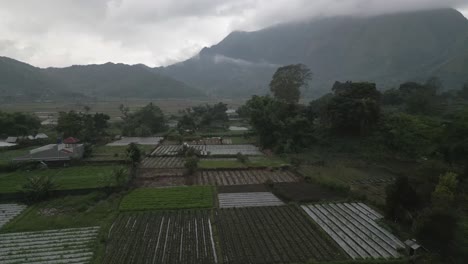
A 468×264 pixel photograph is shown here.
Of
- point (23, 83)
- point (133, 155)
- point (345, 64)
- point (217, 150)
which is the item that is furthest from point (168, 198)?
point (345, 64)

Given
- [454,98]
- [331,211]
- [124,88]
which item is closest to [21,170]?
[331,211]

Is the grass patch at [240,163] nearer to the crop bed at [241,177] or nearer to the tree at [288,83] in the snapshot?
the crop bed at [241,177]

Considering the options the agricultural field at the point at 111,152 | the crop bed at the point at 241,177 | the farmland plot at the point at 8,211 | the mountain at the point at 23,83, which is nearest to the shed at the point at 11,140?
the agricultural field at the point at 111,152

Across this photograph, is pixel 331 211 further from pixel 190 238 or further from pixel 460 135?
pixel 460 135

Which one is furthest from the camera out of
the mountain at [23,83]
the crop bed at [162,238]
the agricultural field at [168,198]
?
the mountain at [23,83]

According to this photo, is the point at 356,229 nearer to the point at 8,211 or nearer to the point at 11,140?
the point at 8,211
